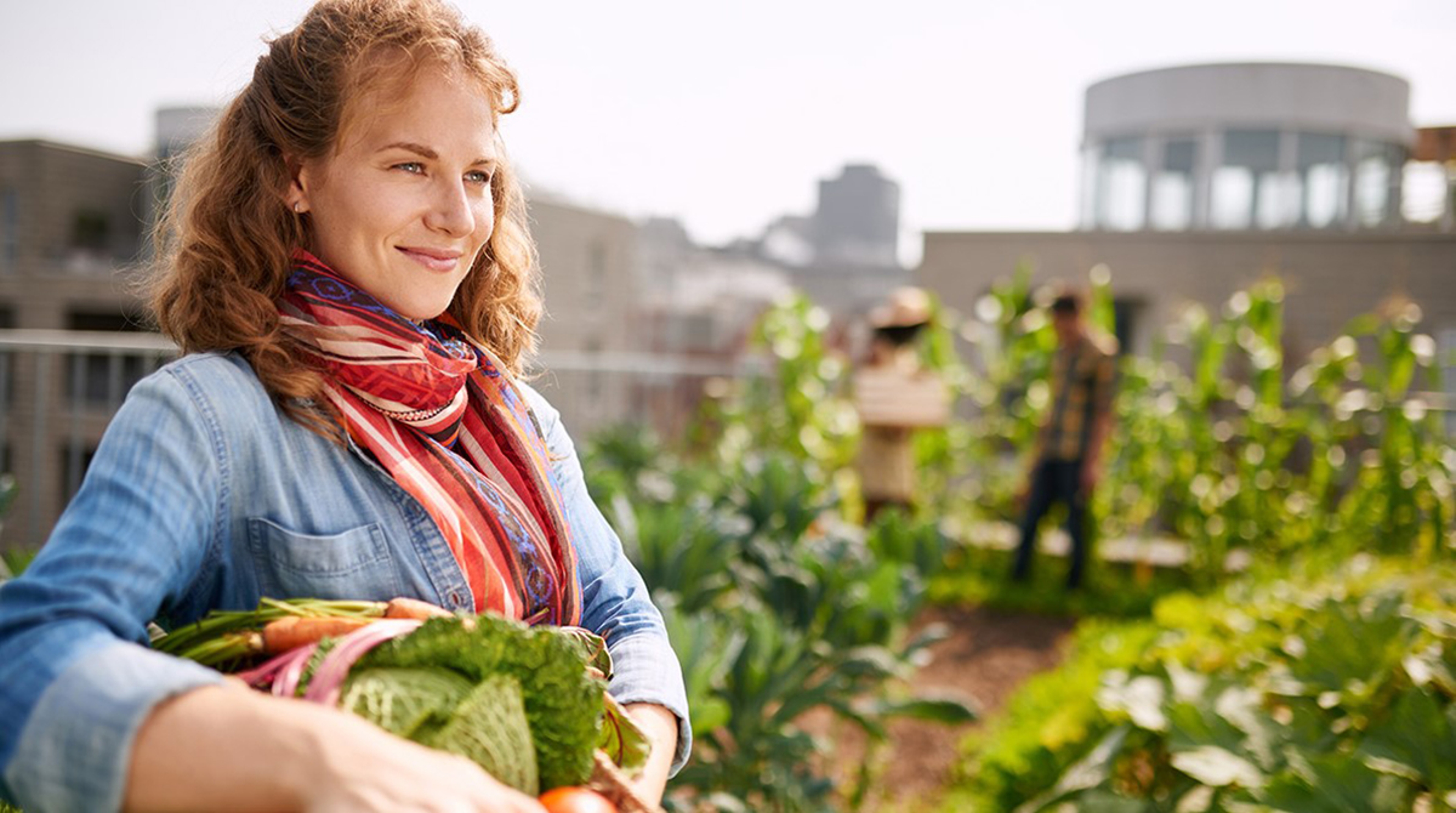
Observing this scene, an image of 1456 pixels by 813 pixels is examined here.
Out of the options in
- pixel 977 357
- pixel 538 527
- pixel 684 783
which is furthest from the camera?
pixel 977 357

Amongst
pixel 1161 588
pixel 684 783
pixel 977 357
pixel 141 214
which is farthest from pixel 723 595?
pixel 977 357

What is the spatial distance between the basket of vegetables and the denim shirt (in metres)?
0.06

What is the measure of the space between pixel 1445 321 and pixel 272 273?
46.1 ft

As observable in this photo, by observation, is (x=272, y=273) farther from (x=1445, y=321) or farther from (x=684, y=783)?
(x=1445, y=321)

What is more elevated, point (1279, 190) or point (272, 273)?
point (1279, 190)

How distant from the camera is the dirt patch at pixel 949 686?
10.6 ft

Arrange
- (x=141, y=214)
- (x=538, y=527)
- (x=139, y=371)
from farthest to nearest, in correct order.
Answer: (x=139, y=371), (x=141, y=214), (x=538, y=527)

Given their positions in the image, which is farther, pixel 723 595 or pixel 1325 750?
pixel 723 595

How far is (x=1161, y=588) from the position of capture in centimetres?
548

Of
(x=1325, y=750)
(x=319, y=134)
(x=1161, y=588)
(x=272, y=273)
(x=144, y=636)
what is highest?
(x=319, y=134)

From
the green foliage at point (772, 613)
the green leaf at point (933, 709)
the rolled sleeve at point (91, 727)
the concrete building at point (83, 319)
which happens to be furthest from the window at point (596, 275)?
the rolled sleeve at point (91, 727)

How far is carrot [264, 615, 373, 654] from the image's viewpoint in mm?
775

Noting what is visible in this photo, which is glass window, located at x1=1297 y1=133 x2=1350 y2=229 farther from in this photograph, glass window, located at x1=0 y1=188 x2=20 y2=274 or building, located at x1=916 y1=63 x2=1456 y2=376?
glass window, located at x1=0 y1=188 x2=20 y2=274

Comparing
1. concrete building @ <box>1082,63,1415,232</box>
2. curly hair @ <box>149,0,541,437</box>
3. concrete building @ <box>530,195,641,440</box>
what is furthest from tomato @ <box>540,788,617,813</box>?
concrete building @ <box>1082,63,1415,232</box>
